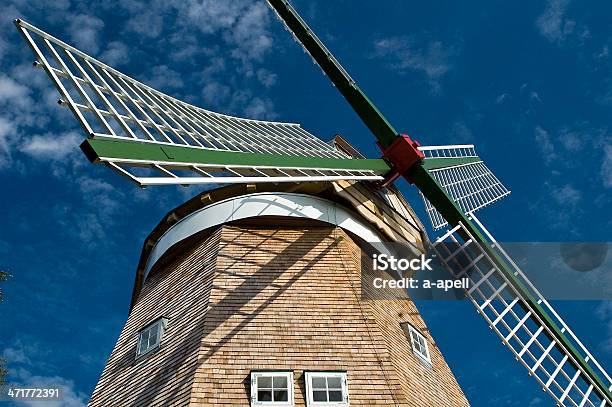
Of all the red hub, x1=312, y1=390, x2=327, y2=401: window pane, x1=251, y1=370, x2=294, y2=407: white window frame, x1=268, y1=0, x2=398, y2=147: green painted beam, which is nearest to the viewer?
x1=251, y1=370, x2=294, y2=407: white window frame

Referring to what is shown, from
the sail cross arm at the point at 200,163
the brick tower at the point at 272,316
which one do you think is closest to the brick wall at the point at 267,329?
the brick tower at the point at 272,316

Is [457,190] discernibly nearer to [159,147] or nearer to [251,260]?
[251,260]

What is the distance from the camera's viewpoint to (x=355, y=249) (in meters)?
10.6

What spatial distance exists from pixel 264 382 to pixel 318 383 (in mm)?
687

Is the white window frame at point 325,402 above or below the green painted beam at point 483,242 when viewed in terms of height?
below

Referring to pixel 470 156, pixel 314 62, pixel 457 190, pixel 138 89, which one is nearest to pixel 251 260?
pixel 138 89

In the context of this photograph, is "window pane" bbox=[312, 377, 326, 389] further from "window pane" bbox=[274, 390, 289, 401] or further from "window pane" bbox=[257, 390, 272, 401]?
"window pane" bbox=[257, 390, 272, 401]

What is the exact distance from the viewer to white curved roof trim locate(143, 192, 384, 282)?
33.9 ft

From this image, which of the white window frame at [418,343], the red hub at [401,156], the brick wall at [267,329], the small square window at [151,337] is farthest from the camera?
the red hub at [401,156]

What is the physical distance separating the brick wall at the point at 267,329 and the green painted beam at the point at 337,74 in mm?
3392

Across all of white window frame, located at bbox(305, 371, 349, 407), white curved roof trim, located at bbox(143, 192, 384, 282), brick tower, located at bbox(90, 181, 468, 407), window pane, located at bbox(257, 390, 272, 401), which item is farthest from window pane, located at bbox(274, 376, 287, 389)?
white curved roof trim, located at bbox(143, 192, 384, 282)

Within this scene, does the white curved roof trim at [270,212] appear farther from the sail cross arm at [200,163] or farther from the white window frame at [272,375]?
the white window frame at [272,375]

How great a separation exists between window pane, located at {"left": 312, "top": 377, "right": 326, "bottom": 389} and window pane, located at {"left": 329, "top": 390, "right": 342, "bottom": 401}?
0.41 ft

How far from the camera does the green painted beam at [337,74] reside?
42.8 ft
